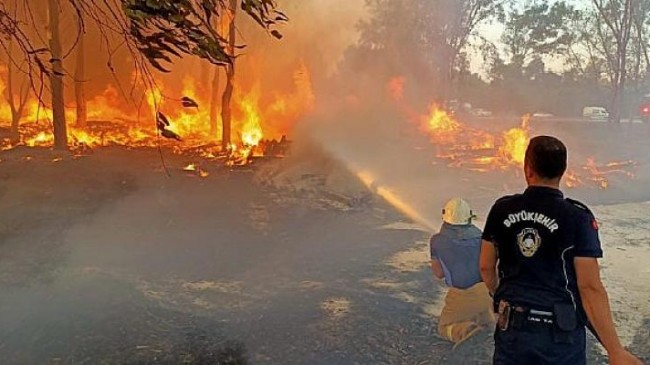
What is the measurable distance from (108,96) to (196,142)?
5.11 m

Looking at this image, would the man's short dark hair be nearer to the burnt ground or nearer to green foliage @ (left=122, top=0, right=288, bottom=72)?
green foliage @ (left=122, top=0, right=288, bottom=72)

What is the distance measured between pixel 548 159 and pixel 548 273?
530 millimetres

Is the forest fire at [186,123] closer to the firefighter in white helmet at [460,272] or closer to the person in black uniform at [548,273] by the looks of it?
the firefighter in white helmet at [460,272]

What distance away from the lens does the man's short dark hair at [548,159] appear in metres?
2.88

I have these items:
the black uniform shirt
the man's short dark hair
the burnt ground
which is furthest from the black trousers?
the burnt ground

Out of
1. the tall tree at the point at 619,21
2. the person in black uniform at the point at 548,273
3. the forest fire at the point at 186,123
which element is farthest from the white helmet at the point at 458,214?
the tall tree at the point at 619,21

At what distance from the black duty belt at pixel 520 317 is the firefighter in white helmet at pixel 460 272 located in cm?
169

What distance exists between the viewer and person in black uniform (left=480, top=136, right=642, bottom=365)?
2.75m

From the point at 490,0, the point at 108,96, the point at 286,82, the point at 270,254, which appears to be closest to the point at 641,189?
the point at 270,254

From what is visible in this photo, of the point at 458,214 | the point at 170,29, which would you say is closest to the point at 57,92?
the point at 458,214

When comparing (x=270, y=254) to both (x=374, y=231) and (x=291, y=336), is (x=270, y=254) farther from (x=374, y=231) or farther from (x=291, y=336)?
(x=291, y=336)

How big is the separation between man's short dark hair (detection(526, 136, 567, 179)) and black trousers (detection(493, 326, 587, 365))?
0.72 metres

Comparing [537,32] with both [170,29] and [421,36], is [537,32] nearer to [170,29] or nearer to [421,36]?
[421,36]

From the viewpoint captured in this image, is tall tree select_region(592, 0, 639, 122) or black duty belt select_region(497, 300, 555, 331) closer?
black duty belt select_region(497, 300, 555, 331)
